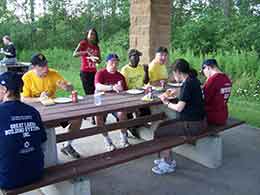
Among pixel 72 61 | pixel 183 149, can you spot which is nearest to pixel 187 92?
pixel 183 149

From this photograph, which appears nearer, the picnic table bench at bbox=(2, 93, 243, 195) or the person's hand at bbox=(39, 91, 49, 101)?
the picnic table bench at bbox=(2, 93, 243, 195)

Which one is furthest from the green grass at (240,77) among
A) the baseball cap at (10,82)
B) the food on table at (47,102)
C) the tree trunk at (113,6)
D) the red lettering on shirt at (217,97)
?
the tree trunk at (113,6)

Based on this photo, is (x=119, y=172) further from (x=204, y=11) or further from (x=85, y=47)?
(x=204, y=11)

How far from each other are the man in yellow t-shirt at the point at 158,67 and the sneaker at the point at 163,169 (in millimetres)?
1630

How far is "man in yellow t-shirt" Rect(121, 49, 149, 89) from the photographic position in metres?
4.60

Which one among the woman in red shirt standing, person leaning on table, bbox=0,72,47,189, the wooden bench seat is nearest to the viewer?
person leaning on table, bbox=0,72,47,189

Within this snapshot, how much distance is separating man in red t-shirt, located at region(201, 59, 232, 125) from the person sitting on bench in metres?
0.22

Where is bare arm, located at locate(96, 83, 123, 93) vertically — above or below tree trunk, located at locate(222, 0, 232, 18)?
below

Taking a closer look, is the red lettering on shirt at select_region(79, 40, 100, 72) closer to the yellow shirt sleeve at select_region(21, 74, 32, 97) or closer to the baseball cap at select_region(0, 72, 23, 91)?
the yellow shirt sleeve at select_region(21, 74, 32, 97)

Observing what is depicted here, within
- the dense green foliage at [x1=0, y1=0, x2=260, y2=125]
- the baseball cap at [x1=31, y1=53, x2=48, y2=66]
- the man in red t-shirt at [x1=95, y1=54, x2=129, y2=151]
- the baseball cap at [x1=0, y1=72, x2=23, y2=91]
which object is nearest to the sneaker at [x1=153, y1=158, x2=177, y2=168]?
the man in red t-shirt at [x1=95, y1=54, x2=129, y2=151]

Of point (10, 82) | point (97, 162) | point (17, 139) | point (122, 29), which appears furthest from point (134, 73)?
point (122, 29)

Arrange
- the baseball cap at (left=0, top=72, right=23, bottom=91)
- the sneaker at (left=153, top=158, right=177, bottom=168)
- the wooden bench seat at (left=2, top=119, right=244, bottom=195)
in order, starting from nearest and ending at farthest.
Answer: the baseball cap at (left=0, top=72, right=23, bottom=91)
the wooden bench seat at (left=2, top=119, right=244, bottom=195)
the sneaker at (left=153, top=158, right=177, bottom=168)

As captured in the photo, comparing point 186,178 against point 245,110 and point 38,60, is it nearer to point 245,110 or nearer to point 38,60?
point 38,60

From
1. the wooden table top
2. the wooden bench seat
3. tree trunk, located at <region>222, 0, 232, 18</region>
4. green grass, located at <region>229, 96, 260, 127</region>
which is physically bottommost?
green grass, located at <region>229, 96, 260, 127</region>
